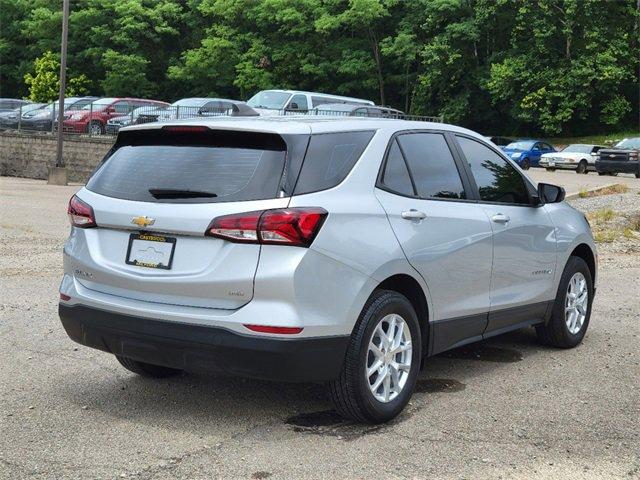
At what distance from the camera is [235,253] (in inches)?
181

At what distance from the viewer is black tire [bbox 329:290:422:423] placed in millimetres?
4820

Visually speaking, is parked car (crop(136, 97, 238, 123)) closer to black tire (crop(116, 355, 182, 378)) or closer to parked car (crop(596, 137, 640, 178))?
parked car (crop(596, 137, 640, 178))

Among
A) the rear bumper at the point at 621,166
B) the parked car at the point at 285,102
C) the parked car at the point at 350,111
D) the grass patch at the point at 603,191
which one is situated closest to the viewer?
the grass patch at the point at 603,191

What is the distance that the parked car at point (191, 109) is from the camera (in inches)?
1239

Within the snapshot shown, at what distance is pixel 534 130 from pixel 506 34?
22.8 ft

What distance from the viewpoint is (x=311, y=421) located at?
5.08 m

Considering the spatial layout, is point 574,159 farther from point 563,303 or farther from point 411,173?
point 411,173

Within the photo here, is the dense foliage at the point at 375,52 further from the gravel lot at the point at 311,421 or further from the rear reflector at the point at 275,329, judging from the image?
the rear reflector at the point at 275,329

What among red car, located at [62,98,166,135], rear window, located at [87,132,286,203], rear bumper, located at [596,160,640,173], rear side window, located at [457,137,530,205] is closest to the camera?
rear window, located at [87,132,286,203]

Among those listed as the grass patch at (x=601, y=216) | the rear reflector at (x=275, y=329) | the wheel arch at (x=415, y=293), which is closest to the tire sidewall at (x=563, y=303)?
the wheel arch at (x=415, y=293)

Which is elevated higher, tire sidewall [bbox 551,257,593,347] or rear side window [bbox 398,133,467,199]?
rear side window [bbox 398,133,467,199]

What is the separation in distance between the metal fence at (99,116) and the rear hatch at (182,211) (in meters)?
26.0

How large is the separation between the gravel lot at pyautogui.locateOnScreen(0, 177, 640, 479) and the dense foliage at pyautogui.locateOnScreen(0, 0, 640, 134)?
54660 mm

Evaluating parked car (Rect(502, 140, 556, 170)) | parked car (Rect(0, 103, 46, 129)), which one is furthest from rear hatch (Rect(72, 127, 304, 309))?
parked car (Rect(502, 140, 556, 170))
